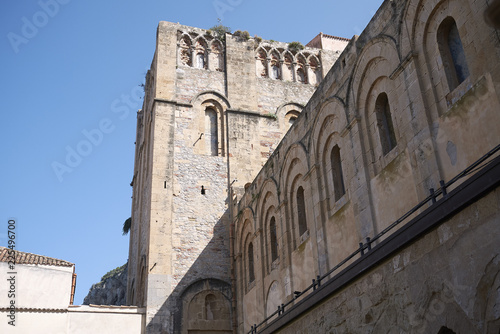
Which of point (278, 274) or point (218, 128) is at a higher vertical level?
point (218, 128)

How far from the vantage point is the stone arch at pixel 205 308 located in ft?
60.3

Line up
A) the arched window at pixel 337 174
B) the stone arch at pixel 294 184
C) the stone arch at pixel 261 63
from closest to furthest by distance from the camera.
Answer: the arched window at pixel 337 174 < the stone arch at pixel 294 184 < the stone arch at pixel 261 63

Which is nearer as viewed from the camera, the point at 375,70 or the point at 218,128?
the point at 375,70

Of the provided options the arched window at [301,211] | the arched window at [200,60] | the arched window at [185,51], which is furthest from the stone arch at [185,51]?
the arched window at [301,211]

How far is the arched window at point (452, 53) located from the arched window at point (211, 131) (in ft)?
44.2

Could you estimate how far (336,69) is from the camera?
13.3m

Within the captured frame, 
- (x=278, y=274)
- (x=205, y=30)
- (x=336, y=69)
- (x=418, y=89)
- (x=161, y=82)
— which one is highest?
(x=205, y=30)

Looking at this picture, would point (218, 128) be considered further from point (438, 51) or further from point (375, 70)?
point (438, 51)

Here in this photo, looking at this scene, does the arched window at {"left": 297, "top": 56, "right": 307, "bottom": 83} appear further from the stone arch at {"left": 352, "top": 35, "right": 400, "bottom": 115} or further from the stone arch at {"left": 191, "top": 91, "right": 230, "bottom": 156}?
the stone arch at {"left": 352, "top": 35, "right": 400, "bottom": 115}

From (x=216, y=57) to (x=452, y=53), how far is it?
16175mm

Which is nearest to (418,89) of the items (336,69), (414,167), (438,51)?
(438,51)

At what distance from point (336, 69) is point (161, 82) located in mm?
11047

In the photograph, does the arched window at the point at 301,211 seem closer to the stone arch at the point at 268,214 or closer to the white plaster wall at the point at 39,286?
the stone arch at the point at 268,214

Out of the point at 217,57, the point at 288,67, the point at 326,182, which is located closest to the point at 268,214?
the point at 326,182
